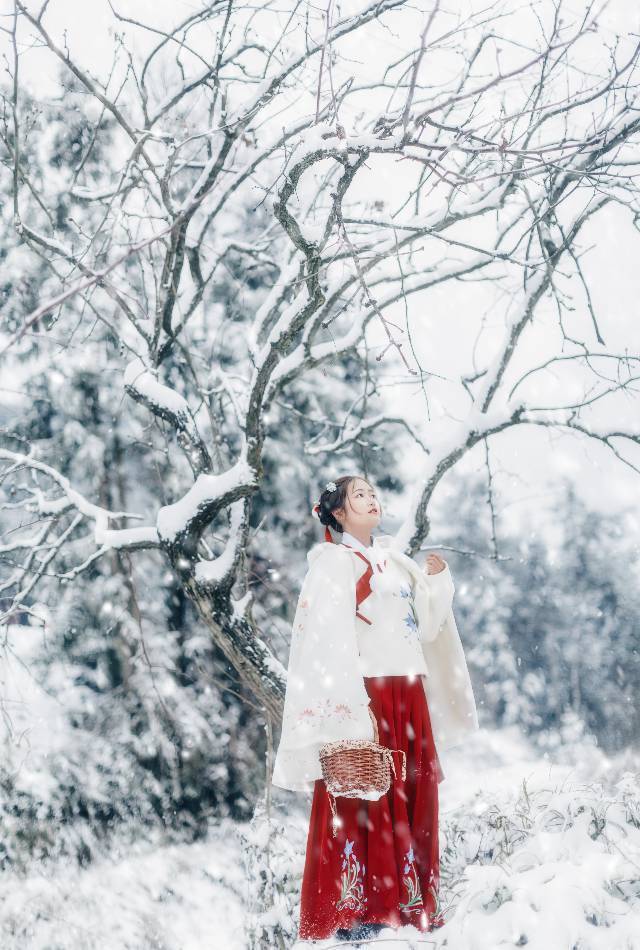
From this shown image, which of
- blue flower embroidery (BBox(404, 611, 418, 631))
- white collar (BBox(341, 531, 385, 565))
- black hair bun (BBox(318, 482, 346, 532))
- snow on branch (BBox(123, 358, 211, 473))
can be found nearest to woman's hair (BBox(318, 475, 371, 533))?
black hair bun (BBox(318, 482, 346, 532))

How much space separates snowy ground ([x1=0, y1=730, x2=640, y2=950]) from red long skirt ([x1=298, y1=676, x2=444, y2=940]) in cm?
10

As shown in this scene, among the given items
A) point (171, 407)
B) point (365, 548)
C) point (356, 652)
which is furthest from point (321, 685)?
point (171, 407)

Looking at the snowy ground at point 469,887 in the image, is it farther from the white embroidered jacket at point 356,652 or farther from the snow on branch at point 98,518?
the snow on branch at point 98,518

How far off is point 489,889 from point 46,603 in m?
8.22

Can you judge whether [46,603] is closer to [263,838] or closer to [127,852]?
[127,852]

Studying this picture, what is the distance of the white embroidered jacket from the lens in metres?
2.86

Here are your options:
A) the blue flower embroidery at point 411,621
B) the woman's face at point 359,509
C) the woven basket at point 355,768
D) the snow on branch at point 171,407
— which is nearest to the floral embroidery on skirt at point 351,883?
the woven basket at point 355,768

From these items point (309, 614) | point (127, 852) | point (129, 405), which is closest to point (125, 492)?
point (129, 405)

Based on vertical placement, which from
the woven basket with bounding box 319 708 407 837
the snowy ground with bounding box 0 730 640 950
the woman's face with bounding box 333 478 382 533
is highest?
the woman's face with bounding box 333 478 382 533

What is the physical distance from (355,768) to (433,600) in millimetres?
1001

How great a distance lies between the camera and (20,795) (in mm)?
7973

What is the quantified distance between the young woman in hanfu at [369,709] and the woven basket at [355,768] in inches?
1.1

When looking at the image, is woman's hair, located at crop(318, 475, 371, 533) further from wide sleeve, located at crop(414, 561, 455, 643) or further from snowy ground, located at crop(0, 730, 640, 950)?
snowy ground, located at crop(0, 730, 640, 950)

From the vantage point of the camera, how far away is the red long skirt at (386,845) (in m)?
2.79
